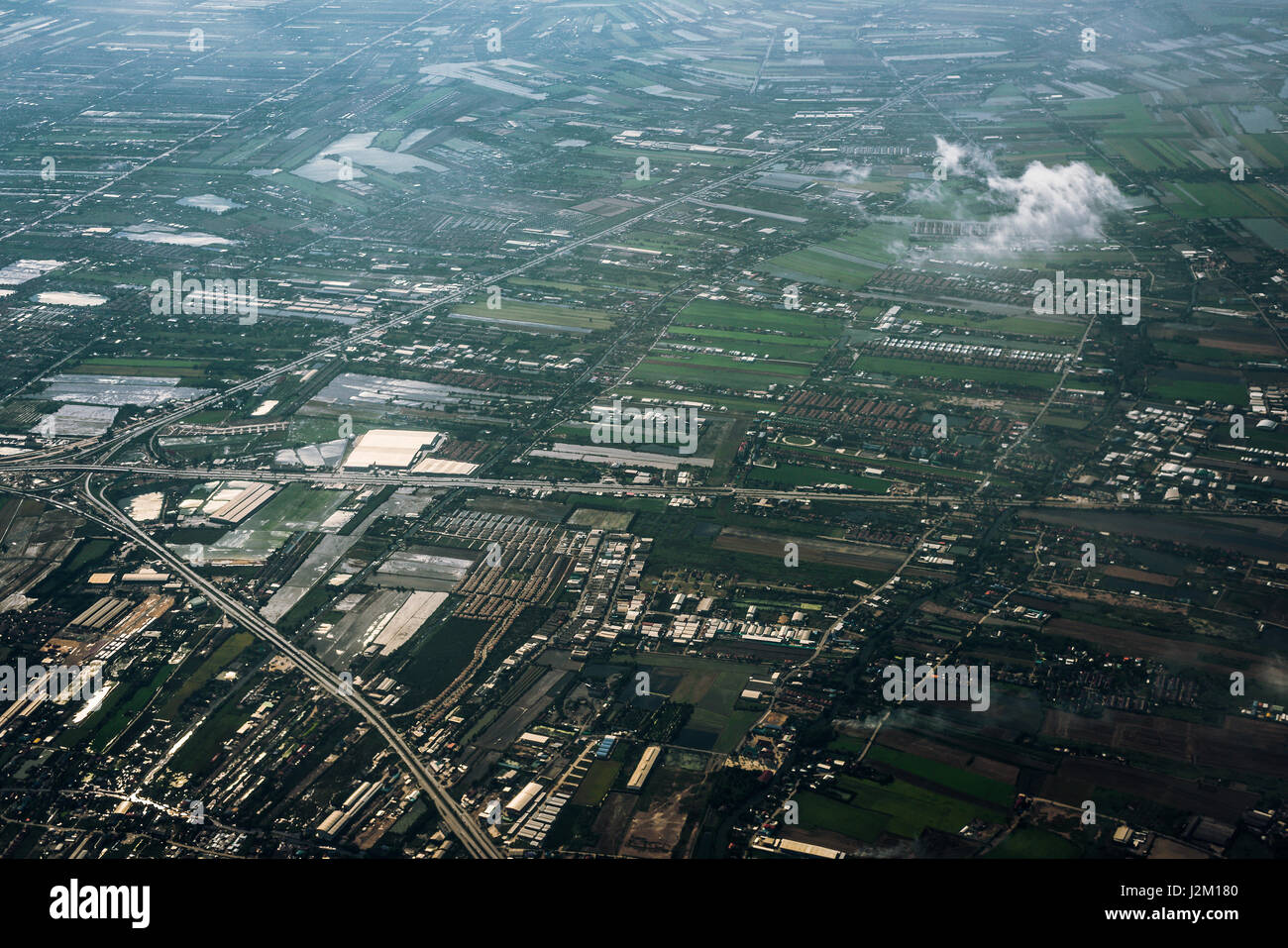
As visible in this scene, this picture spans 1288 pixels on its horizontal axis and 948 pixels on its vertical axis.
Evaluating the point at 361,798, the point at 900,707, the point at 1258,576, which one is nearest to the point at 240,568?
the point at 361,798

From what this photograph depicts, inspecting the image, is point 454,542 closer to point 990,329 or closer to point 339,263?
point 990,329

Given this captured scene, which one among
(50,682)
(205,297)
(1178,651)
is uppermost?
(205,297)

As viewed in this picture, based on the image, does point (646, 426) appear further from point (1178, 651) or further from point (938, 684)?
point (1178, 651)

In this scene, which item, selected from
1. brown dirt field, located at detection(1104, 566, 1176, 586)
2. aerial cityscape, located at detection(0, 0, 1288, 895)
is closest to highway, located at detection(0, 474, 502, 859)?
aerial cityscape, located at detection(0, 0, 1288, 895)

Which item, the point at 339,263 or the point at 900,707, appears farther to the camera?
the point at 339,263

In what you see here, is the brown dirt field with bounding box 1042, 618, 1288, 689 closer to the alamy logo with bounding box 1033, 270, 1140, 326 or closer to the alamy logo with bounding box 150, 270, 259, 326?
the alamy logo with bounding box 1033, 270, 1140, 326

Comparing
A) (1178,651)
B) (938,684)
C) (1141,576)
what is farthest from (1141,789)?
(1141,576)

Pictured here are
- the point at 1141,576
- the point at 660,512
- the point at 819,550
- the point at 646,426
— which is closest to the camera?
the point at 1141,576
